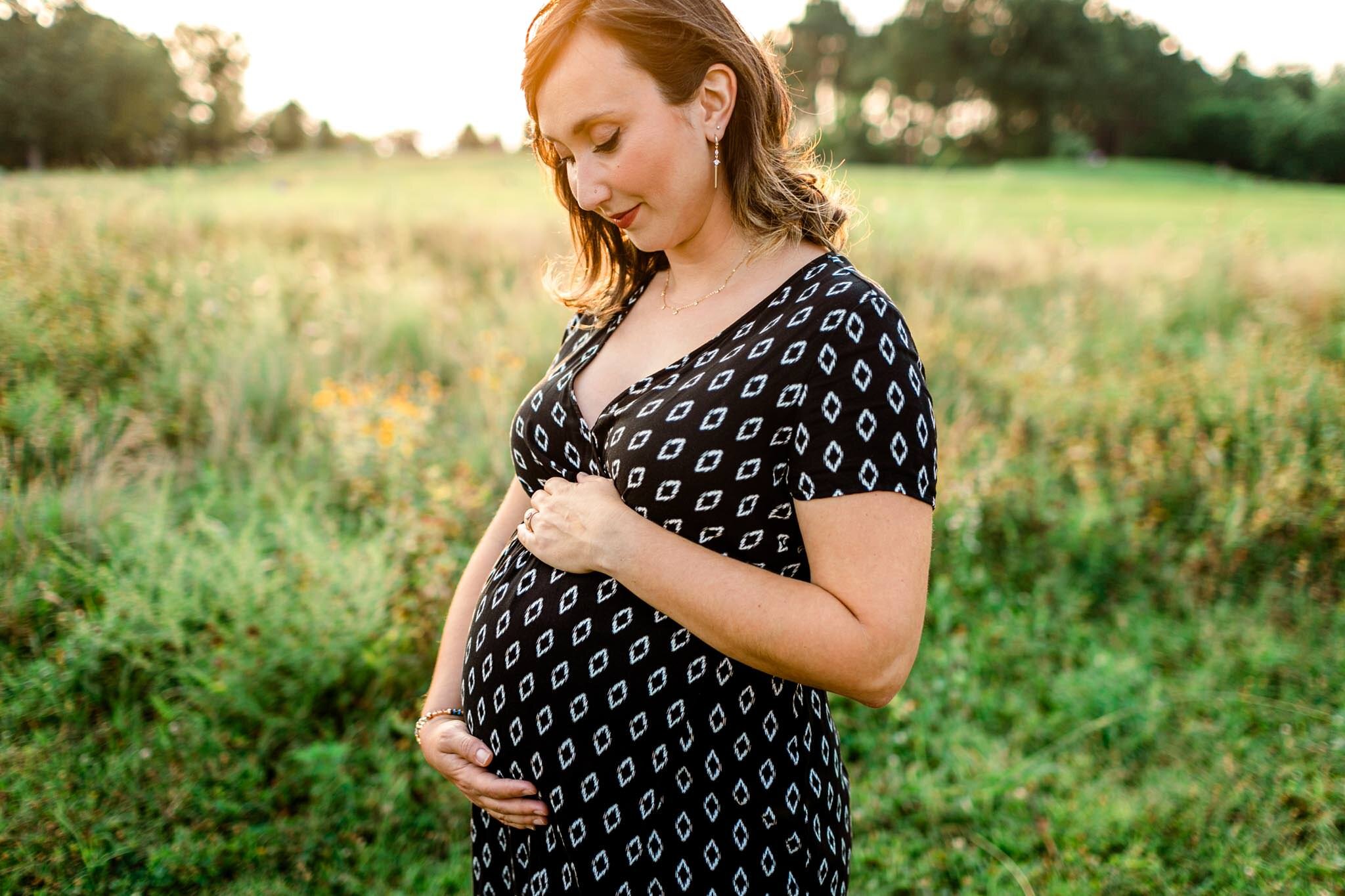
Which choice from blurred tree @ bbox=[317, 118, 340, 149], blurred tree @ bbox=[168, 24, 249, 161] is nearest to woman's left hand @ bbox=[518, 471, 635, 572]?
blurred tree @ bbox=[168, 24, 249, 161]

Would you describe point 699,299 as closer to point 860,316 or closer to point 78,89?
point 860,316

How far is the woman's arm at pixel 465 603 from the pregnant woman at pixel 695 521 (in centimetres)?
7

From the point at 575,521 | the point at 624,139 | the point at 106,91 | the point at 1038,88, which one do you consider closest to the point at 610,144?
the point at 624,139

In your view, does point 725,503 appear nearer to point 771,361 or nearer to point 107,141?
point 771,361

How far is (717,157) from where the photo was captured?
138 centimetres

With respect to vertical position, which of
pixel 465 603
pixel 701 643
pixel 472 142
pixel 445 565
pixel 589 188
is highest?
pixel 472 142

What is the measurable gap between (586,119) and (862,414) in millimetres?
661

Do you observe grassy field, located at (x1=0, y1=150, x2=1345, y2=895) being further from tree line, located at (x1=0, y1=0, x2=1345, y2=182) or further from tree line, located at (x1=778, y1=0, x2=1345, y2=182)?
tree line, located at (x1=778, y1=0, x2=1345, y2=182)

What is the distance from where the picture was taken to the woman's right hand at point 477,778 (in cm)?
138

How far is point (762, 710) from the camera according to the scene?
1333mm

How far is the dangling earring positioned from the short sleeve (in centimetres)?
38

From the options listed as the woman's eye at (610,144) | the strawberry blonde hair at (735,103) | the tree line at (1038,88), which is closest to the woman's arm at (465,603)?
the strawberry blonde hair at (735,103)

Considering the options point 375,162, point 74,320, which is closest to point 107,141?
point 74,320

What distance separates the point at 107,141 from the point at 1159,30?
48.5 m
